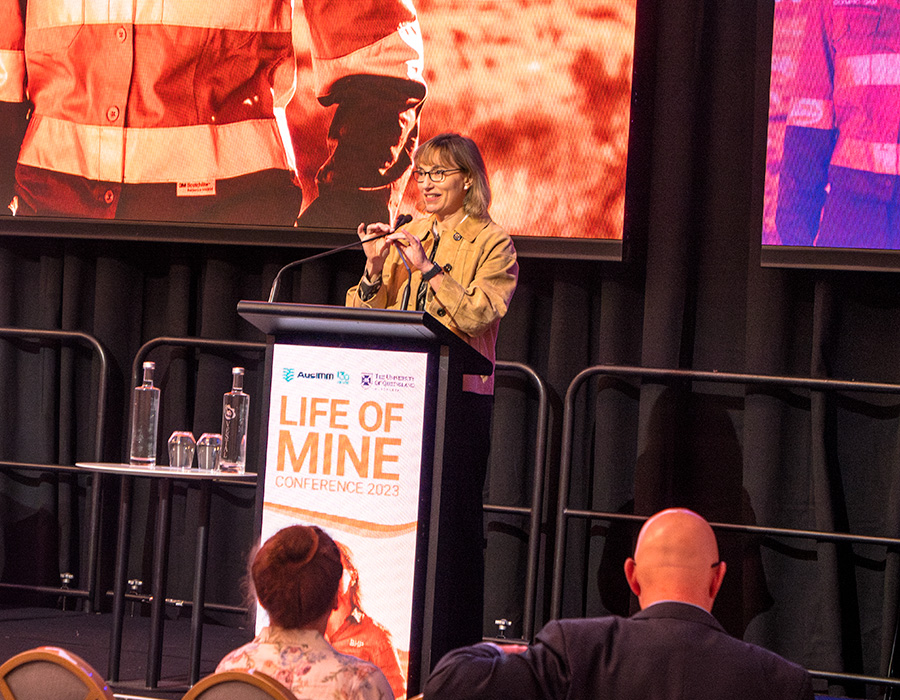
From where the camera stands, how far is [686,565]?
1.36 m

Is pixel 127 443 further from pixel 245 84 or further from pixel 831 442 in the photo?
pixel 831 442

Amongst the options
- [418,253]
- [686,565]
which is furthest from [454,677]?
[418,253]

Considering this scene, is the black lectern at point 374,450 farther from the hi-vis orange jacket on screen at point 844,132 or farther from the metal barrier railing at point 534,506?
the hi-vis orange jacket on screen at point 844,132

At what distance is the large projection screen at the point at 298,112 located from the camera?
356cm

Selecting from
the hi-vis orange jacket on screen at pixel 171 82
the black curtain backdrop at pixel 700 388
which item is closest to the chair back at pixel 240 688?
the black curtain backdrop at pixel 700 388

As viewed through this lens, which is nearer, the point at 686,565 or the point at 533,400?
the point at 686,565

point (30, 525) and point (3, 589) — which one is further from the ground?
point (30, 525)

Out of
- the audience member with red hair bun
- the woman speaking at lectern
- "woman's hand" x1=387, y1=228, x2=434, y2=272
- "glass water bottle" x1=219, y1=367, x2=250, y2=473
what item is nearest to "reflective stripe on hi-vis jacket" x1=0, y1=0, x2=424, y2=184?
"glass water bottle" x1=219, y1=367, x2=250, y2=473

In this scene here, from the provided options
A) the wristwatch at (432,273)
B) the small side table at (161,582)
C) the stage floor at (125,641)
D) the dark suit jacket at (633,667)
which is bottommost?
the stage floor at (125,641)

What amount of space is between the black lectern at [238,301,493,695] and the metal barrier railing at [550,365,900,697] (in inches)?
47.8

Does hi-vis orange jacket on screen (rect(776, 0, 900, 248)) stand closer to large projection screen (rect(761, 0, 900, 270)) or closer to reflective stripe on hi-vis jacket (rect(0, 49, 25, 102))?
large projection screen (rect(761, 0, 900, 270))

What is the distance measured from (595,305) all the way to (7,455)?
8.31 ft

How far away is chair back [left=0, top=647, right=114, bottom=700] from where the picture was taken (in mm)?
1275

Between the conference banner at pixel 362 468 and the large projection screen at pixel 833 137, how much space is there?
1680mm
